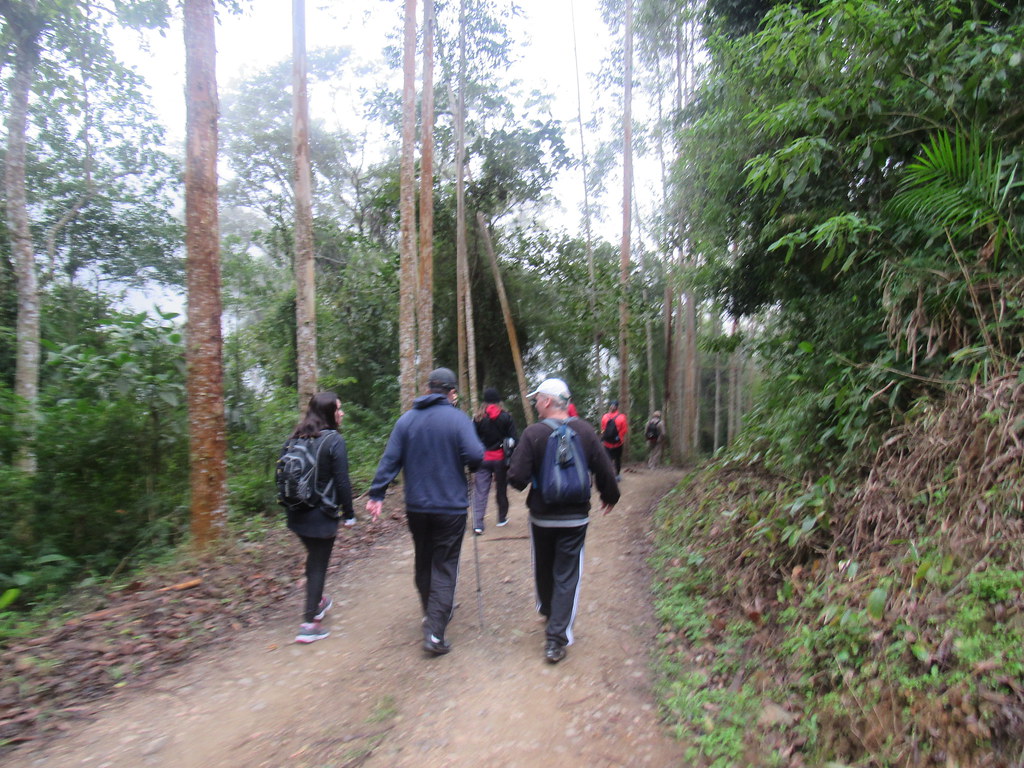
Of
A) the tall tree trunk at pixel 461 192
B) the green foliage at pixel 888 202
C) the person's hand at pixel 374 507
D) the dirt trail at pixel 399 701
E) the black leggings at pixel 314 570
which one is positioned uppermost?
the tall tree trunk at pixel 461 192

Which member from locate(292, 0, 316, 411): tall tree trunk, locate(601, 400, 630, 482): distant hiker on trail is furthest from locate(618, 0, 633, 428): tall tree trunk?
locate(292, 0, 316, 411): tall tree trunk

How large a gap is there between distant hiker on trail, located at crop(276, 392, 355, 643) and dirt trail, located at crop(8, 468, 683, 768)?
0.46m

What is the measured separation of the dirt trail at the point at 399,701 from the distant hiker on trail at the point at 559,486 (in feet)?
1.28

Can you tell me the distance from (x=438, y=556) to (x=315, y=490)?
1004mm

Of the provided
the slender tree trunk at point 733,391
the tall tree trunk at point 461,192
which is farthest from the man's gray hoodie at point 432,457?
the slender tree trunk at point 733,391

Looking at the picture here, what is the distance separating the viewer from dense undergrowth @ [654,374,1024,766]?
2.51 metres

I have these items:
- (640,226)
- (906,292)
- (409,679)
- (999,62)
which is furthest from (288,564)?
(640,226)

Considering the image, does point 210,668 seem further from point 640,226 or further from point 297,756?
point 640,226

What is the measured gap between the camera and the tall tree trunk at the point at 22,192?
9766 millimetres

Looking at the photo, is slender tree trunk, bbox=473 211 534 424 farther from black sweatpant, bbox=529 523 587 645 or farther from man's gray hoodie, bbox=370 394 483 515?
black sweatpant, bbox=529 523 587 645

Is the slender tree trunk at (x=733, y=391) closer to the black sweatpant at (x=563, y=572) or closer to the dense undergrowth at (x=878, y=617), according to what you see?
the dense undergrowth at (x=878, y=617)

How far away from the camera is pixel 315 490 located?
4.48 metres

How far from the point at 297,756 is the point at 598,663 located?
1.92 m

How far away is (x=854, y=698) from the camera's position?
111 inches
